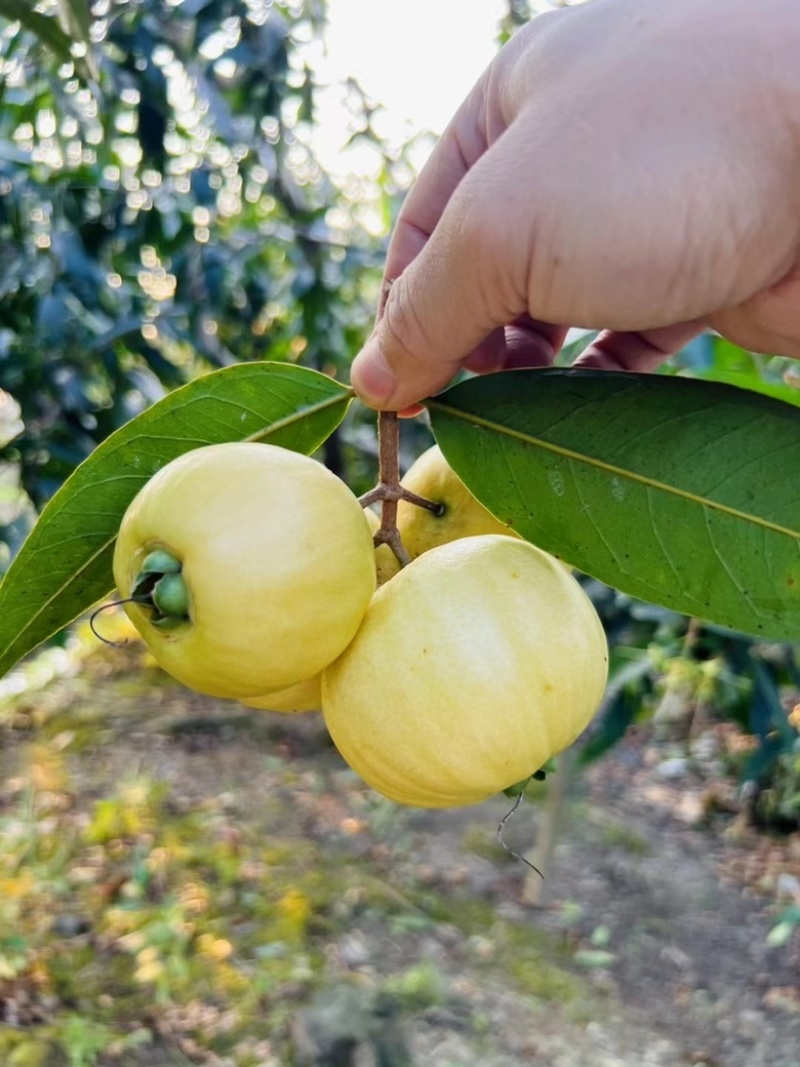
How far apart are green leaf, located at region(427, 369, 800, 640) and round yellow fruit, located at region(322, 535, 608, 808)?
0.05 m

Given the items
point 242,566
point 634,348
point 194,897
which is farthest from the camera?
point 194,897

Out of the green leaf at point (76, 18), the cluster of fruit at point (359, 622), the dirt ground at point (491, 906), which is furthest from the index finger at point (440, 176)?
the dirt ground at point (491, 906)

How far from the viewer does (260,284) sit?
286 cm

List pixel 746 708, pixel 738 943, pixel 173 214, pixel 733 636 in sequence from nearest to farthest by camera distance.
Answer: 1. pixel 733 636
2. pixel 746 708
3. pixel 173 214
4. pixel 738 943

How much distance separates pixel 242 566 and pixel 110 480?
20 cm

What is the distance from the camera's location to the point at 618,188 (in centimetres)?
79

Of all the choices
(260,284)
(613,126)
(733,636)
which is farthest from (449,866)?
(613,126)

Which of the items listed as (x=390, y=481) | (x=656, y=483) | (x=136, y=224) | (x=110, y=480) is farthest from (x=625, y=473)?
(x=136, y=224)

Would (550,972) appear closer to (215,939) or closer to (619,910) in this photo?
(619,910)

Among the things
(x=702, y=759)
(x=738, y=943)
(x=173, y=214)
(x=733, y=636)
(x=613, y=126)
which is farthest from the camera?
(x=702, y=759)

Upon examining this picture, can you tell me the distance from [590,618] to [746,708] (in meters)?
1.61

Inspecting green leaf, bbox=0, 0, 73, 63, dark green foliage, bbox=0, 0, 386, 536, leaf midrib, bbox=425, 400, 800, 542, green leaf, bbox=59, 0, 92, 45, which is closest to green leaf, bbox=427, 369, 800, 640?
leaf midrib, bbox=425, 400, 800, 542

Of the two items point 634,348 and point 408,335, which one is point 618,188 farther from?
point 634,348

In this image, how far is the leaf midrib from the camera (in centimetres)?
80
